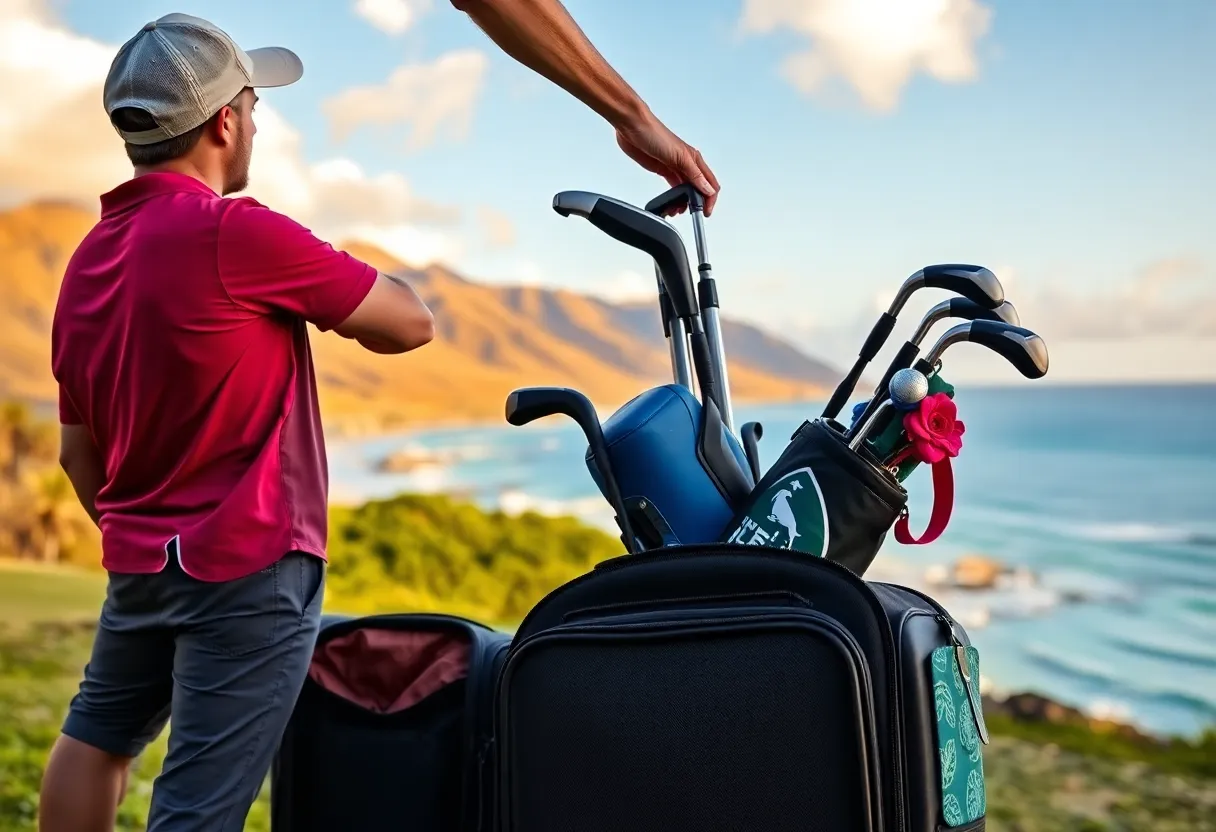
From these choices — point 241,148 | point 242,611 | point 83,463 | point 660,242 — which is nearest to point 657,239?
point 660,242

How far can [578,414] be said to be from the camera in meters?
1.29

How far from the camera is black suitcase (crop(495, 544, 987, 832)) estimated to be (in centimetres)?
107

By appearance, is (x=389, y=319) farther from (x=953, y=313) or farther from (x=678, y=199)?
(x=953, y=313)

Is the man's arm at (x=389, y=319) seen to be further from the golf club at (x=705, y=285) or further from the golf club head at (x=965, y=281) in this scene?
the golf club head at (x=965, y=281)

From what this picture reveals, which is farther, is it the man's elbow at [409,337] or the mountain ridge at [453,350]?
the mountain ridge at [453,350]

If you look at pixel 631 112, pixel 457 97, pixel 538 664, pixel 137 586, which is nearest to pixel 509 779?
pixel 538 664

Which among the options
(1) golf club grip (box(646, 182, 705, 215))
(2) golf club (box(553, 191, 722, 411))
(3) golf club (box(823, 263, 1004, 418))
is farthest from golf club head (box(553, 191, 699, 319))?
(3) golf club (box(823, 263, 1004, 418))

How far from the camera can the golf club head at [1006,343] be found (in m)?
1.13

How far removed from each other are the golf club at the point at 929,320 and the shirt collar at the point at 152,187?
27.9 inches

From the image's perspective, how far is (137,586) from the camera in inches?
48.3

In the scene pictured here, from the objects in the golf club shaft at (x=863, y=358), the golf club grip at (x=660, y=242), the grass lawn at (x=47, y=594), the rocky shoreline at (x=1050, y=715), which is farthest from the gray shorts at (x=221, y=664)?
the grass lawn at (x=47, y=594)

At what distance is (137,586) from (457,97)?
5.06 meters

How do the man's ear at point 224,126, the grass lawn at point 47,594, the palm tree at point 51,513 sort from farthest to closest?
the palm tree at point 51,513 < the grass lawn at point 47,594 < the man's ear at point 224,126

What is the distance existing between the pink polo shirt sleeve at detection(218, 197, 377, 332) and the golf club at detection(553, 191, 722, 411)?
10.3 inches
